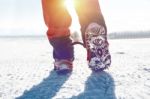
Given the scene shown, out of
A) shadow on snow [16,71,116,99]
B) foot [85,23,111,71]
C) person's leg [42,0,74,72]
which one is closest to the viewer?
shadow on snow [16,71,116,99]

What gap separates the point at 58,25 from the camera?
2932mm

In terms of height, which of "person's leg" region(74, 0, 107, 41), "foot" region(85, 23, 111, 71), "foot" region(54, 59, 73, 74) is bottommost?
"foot" region(54, 59, 73, 74)

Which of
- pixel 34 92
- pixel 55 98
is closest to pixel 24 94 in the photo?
pixel 34 92

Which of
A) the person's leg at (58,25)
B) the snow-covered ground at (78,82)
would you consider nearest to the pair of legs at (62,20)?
the person's leg at (58,25)

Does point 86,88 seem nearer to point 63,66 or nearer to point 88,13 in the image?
point 63,66

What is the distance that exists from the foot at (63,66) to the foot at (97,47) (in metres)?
0.16

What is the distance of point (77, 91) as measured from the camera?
2209mm

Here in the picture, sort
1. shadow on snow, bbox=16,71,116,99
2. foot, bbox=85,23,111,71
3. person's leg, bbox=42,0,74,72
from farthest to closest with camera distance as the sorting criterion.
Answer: person's leg, bbox=42,0,74,72 → foot, bbox=85,23,111,71 → shadow on snow, bbox=16,71,116,99

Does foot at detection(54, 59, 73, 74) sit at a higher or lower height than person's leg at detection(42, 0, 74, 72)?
lower

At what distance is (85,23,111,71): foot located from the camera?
110 inches

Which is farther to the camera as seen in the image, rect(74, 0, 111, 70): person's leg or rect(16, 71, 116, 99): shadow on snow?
rect(74, 0, 111, 70): person's leg

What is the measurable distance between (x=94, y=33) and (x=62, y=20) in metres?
0.25

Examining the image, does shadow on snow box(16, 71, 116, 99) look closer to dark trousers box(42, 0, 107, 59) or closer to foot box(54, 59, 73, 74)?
foot box(54, 59, 73, 74)

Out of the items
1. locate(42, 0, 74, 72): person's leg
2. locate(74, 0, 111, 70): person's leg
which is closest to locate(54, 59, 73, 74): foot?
locate(42, 0, 74, 72): person's leg
